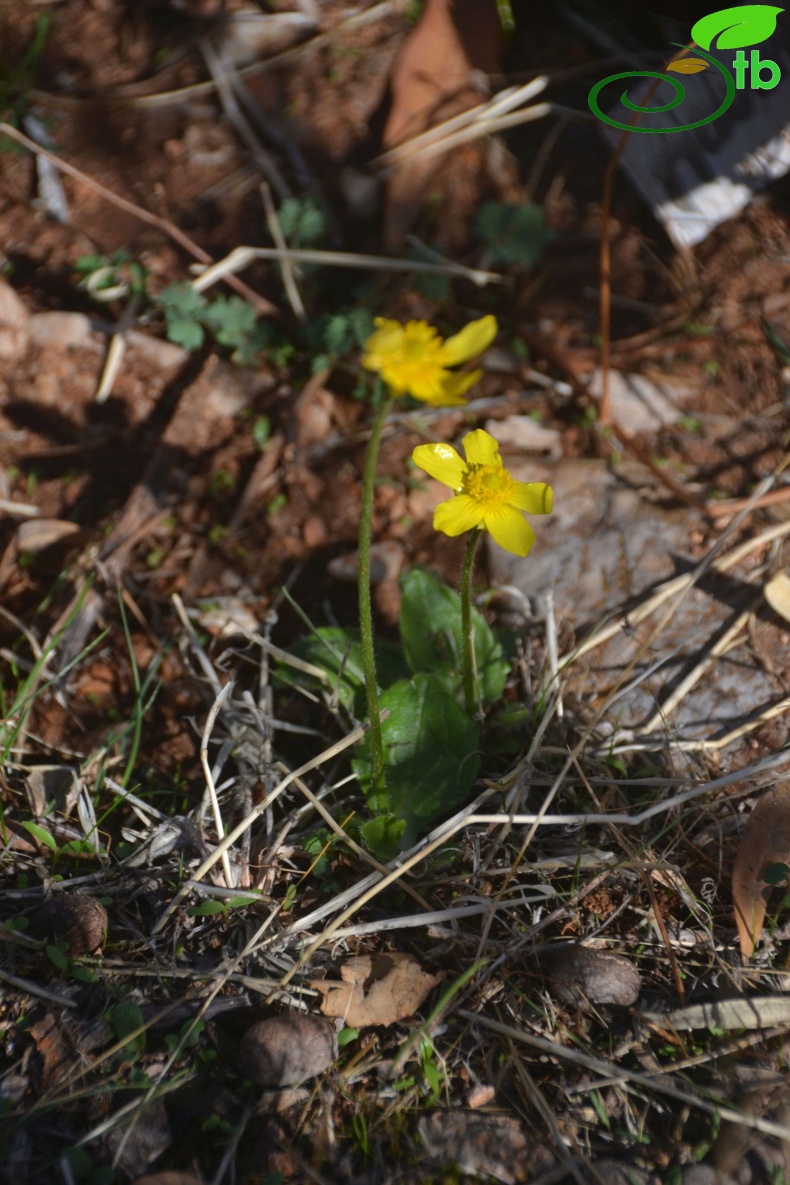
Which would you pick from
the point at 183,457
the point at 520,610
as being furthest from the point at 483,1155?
the point at 183,457

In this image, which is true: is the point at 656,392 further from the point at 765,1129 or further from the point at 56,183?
the point at 56,183

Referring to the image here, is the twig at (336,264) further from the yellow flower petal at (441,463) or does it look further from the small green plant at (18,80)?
the yellow flower petal at (441,463)

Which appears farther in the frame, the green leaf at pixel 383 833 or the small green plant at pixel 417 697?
the small green plant at pixel 417 697

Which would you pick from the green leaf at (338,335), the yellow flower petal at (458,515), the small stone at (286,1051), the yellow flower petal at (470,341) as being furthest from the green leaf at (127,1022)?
the green leaf at (338,335)

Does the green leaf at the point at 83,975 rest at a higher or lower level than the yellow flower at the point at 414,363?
lower

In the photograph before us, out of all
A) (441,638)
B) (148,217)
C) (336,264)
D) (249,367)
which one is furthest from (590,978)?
(148,217)

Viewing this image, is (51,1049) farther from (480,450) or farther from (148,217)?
(148,217)

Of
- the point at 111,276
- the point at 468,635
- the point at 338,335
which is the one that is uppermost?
the point at 111,276
